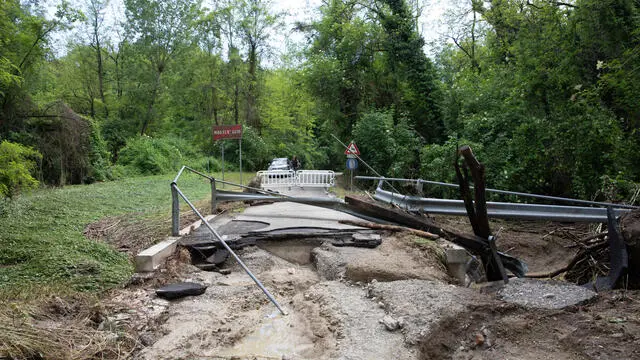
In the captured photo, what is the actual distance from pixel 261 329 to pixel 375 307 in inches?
48.9

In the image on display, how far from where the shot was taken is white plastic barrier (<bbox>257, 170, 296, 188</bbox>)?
1970 cm

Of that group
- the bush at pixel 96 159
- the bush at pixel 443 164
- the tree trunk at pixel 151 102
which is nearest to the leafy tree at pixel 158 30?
the tree trunk at pixel 151 102

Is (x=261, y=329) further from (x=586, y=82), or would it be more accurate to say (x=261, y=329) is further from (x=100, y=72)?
(x=100, y=72)

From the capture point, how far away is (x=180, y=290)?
5.05 meters

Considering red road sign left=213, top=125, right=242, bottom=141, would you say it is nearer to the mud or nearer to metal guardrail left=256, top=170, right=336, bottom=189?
metal guardrail left=256, top=170, right=336, bottom=189

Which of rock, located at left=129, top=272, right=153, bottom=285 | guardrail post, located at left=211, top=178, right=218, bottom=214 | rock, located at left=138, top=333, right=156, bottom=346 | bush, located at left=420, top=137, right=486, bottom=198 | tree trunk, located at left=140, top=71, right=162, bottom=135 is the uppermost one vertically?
tree trunk, located at left=140, top=71, right=162, bottom=135

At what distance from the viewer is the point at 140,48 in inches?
1404

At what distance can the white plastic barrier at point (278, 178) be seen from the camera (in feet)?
64.6

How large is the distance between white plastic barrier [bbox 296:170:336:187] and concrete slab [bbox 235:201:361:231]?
8021 mm

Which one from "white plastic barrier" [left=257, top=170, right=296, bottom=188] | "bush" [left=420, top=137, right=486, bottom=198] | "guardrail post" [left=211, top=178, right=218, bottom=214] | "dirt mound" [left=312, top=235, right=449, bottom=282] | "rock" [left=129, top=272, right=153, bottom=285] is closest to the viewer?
"rock" [left=129, top=272, right=153, bottom=285]

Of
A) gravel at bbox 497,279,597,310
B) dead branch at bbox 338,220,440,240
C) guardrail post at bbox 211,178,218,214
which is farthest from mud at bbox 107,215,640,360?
guardrail post at bbox 211,178,218,214

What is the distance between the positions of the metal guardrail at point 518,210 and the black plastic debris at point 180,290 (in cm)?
427

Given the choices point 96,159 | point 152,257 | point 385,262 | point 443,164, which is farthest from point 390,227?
point 96,159

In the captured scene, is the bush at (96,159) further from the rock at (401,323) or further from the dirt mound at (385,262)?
the rock at (401,323)
